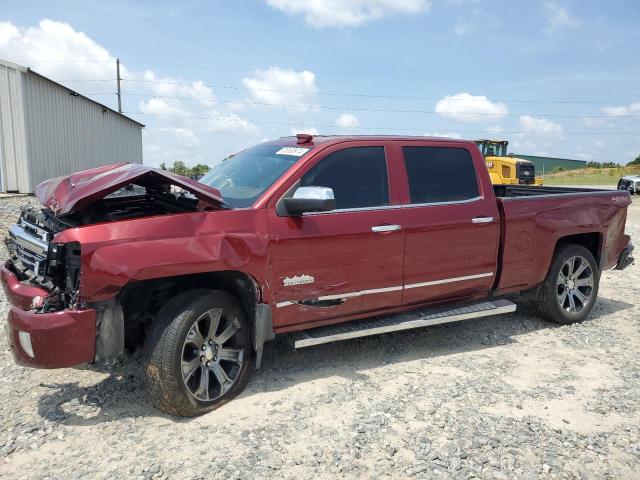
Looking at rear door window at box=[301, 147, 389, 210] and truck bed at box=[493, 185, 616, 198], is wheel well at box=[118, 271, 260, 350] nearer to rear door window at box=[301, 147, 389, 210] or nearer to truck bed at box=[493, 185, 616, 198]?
rear door window at box=[301, 147, 389, 210]

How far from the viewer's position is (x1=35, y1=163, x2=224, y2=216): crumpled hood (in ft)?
11.0

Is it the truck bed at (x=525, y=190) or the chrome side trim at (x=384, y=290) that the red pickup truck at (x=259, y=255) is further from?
the truck bed at (x=525, y=190)

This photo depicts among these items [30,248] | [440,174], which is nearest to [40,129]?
[30,248]

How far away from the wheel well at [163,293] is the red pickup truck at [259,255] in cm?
1

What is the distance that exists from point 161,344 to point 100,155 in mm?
21782

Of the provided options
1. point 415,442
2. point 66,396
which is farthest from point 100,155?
point 415,442

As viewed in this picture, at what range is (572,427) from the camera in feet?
11.8

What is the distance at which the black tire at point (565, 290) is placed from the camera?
5.56 m

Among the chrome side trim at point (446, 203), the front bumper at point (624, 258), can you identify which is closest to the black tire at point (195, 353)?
the chrome side trim at point (446, 203)

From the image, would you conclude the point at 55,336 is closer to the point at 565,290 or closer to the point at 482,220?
the point at 482,220

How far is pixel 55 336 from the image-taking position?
318 cm

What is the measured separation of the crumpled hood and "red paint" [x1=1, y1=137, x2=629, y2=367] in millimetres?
13

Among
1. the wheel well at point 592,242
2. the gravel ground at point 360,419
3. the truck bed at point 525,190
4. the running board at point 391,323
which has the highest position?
the truck bed at point 525,190

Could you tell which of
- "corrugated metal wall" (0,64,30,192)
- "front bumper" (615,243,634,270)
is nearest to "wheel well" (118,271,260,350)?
"front bumper" (615,243,634,270)
